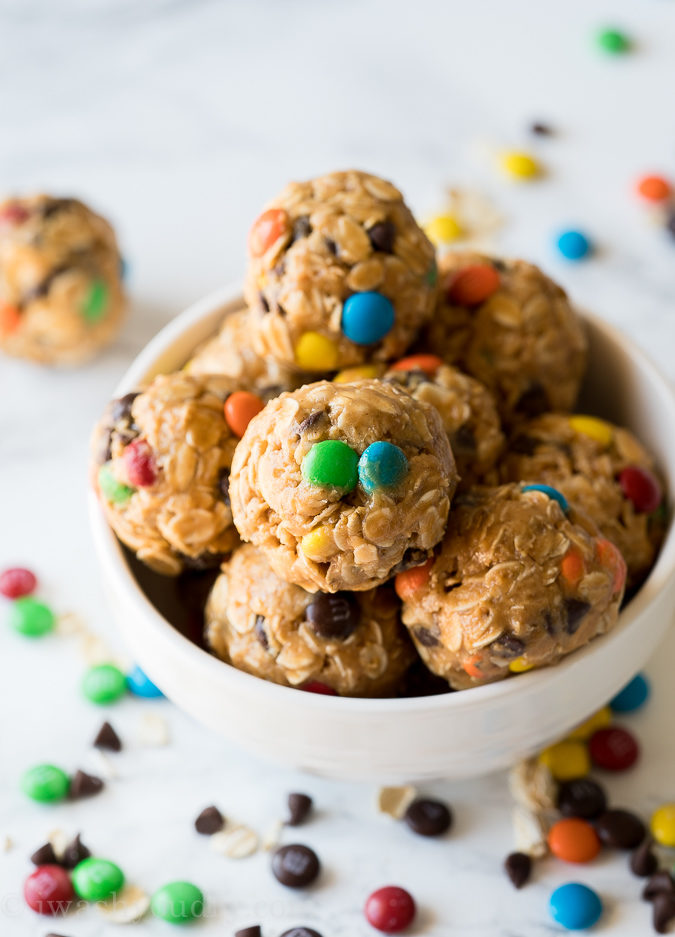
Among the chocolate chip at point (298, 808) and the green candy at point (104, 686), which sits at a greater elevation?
the chocolate chip at point (298, 808)

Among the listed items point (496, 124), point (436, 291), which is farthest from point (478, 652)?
point (496, 124)

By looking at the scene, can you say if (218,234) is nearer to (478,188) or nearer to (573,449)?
(478,188)

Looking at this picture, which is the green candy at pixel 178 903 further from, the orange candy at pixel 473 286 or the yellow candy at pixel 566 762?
the orange candy at pixel 473 286

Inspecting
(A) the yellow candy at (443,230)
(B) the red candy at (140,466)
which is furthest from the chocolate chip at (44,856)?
(A) the yellow candy at (443,230)

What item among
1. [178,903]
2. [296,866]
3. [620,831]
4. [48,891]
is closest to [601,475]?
[620,831]

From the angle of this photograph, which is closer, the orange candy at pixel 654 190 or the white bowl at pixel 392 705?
the white bowl at pixel 392 705
